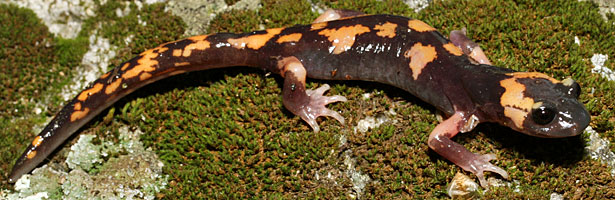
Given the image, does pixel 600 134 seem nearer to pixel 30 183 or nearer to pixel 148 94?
pixel 148 94

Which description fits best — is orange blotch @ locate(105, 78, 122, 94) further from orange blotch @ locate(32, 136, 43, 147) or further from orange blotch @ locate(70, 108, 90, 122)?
orange blotch @ locate(32, 136, 43, 147)

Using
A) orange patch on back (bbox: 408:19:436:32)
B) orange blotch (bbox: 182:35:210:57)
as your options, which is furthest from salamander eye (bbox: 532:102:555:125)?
orange blotch (bbox: 182:35:210:57)

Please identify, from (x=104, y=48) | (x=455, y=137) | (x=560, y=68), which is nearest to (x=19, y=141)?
(x=104, y=48)

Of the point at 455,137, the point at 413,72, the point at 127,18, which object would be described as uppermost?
the point at 127,18

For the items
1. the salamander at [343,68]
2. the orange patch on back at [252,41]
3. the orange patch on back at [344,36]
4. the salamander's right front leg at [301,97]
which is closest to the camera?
the salamander at [343,68]

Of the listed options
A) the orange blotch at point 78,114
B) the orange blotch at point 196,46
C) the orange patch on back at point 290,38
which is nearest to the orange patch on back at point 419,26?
the orange patch on back at point 290,38

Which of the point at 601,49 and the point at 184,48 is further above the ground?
the point at 184,48

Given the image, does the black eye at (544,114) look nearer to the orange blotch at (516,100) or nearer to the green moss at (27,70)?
the orange blotch at (516,100)
